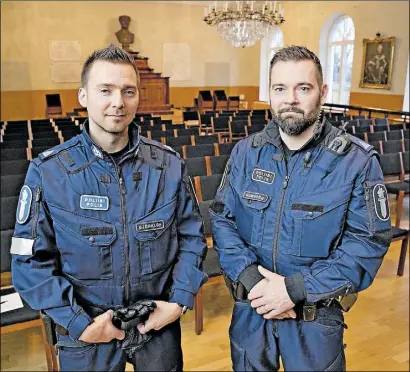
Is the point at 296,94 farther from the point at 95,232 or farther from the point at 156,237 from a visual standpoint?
the point at 95,232

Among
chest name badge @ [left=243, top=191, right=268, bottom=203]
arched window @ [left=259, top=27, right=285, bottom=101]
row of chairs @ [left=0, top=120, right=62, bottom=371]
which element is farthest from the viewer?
arched window @ [left=259, top=27, right=285, bottom=101]

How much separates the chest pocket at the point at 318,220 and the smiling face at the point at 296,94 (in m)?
0.26

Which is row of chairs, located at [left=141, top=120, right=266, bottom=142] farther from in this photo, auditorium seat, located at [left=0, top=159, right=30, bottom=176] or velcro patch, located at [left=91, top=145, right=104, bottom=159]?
velcro patch, located at [left=91, top=145, right=104, bottom=159]

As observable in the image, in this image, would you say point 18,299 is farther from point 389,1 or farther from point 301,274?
point 389,1

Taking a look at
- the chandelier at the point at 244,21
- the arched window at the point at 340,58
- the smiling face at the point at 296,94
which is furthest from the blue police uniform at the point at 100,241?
the arched window at the point at 340,58

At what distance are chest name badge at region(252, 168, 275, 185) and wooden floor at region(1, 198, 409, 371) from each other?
53.0 inches

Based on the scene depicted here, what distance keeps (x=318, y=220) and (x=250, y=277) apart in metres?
0.33

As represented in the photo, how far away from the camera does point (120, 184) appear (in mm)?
1416

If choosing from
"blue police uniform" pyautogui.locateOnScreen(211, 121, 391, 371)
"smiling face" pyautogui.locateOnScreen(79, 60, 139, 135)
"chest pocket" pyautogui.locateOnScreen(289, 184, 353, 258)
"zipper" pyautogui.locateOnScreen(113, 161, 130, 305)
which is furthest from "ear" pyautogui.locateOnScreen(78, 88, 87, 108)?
"chest pocket" pyautogui.locateOnScreen(289, 184, 353, 258)

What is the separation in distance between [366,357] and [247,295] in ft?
4.47

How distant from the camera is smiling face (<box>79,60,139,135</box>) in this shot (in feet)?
4.42

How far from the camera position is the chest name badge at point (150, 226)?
1.42 meters

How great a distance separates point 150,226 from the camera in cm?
142

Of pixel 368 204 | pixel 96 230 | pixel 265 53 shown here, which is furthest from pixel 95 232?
pixel 265 53
